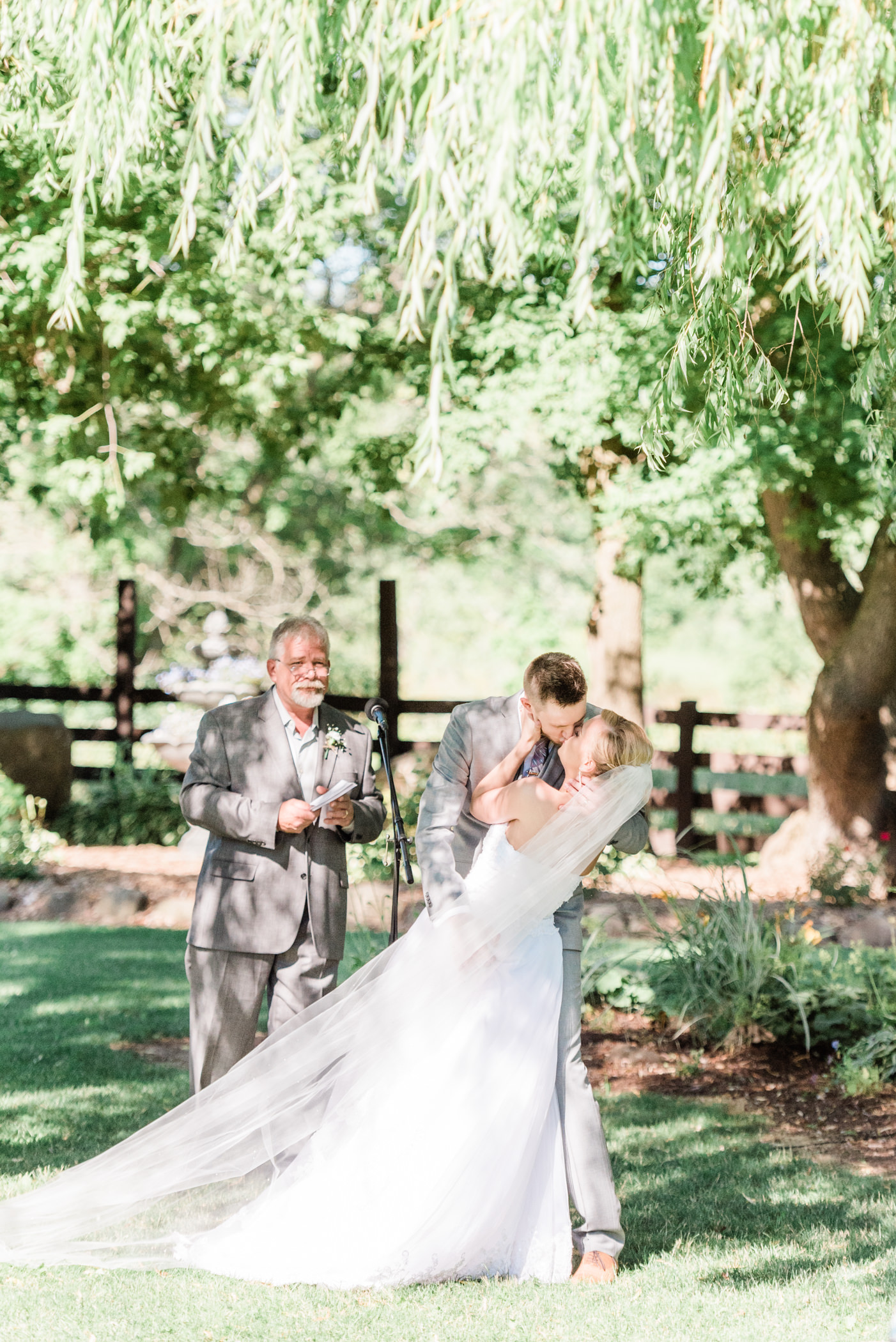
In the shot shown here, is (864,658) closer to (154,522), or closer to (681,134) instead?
(681,134)

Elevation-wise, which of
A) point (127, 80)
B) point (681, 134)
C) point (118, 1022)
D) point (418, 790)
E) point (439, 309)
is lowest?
point (118, 1022)

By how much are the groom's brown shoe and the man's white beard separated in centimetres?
187

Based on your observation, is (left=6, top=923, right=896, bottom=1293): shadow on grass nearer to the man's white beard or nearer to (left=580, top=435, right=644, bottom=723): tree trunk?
the man's white beard

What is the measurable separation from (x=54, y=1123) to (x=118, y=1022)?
6.00 ft

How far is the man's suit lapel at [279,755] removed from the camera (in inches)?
178

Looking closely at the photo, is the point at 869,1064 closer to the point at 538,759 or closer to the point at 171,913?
the point at 538,759

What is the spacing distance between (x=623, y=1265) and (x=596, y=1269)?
227 millimetres

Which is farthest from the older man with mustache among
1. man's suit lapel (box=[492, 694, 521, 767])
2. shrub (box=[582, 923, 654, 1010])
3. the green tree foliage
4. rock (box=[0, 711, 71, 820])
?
rock (box=[0, 711, 71, 820])

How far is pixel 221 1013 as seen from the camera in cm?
448

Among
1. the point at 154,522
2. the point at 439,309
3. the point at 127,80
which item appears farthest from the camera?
the point at 154,522

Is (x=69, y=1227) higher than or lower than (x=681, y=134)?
lower

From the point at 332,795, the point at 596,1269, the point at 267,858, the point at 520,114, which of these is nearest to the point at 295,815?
the point at 332,795

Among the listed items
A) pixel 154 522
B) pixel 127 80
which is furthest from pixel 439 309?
A: pixel 154 522

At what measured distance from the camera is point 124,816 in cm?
1307
